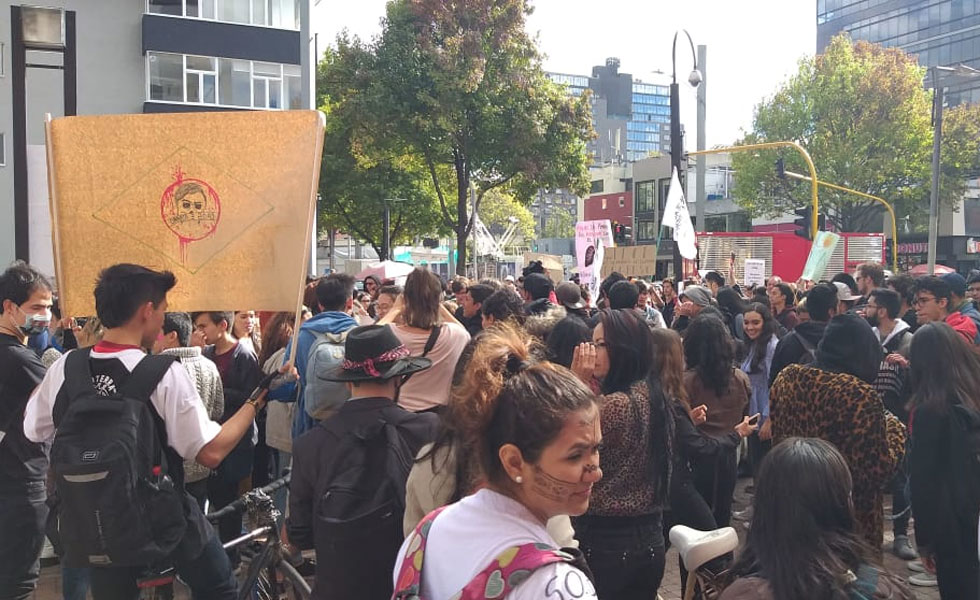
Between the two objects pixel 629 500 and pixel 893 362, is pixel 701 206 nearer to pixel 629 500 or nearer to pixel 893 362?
pixel 893 362

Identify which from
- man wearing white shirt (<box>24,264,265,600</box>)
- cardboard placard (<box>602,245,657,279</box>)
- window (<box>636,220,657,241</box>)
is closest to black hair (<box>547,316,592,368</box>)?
man wearing white shirt (<box>24,264,265,600</box>)

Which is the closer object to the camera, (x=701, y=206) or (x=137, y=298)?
(x=137, y=298)

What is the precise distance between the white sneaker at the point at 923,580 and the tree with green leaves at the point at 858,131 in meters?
37.5

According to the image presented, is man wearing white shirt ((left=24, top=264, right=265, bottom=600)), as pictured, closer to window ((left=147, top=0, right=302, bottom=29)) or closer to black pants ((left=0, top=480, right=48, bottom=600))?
black pants ((left=0, top=480, right=48, bottom=600))

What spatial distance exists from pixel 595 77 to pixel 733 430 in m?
165

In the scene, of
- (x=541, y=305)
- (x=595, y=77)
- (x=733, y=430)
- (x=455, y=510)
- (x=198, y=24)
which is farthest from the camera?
(x=595, y=77)

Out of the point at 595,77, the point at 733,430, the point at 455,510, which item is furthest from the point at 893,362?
the point at 595,77

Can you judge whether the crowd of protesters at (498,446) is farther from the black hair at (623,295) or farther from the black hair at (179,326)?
the black hair at (623,295)

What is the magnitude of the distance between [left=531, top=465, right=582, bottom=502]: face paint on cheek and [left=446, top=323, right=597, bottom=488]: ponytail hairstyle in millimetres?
53

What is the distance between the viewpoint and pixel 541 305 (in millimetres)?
7617

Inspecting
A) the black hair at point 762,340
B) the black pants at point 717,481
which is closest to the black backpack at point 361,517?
the black pants at point 717,481

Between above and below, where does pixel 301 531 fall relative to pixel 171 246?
below

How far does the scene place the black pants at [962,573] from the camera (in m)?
4.11

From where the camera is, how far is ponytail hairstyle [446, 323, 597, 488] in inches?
77.1
